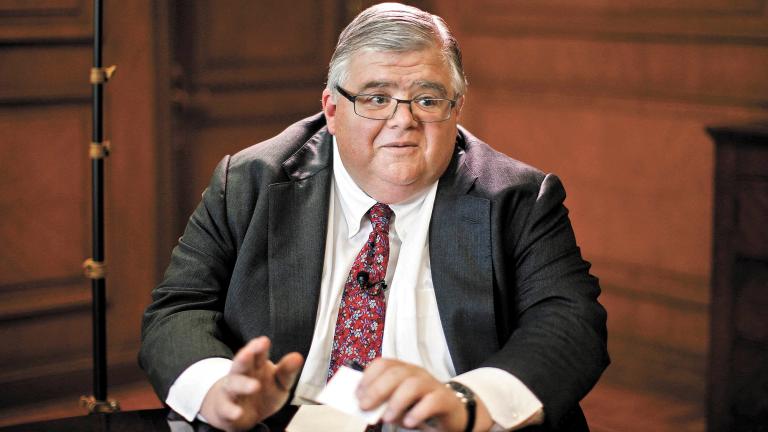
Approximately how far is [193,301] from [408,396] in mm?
714

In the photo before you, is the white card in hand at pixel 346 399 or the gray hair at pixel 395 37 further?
the gray hair at pixel 395 37

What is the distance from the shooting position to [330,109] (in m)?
2.37

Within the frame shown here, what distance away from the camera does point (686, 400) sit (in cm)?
444

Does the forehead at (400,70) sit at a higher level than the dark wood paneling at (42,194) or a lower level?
higher

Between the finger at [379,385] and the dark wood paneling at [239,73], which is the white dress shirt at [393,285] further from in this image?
the dark wood paneling at [239,73]

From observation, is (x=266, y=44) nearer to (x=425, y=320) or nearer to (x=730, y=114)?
(x=730, y=114)

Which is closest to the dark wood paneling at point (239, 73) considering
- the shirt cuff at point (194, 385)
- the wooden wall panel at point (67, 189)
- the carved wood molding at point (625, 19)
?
the wooden wall panel at point (67, 189)

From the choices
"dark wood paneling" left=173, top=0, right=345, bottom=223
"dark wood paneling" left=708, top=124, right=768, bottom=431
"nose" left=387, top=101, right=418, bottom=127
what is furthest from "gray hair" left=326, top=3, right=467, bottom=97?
"dark wood paneling" left=173, top=0, right=345, bottom=223

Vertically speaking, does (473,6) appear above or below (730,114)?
above

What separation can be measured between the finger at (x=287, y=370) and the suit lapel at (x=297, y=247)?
0.45 metres

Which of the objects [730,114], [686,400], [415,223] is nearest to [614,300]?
[686,400]

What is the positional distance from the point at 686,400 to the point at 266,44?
235 centimetres

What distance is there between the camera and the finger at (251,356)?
172cm

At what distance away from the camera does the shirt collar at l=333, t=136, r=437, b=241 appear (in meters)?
2.37
